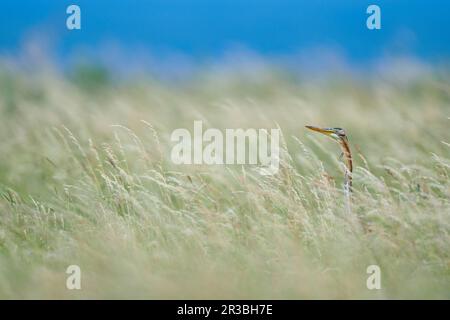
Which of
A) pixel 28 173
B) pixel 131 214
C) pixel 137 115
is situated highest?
pixel 137 115

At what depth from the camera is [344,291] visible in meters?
4.80

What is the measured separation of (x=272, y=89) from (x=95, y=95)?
227 centimetres

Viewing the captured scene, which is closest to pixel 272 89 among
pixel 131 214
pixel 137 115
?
pixel 137 115

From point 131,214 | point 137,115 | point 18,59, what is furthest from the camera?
point 18,59

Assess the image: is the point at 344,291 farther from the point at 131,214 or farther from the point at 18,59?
the point at 18,59

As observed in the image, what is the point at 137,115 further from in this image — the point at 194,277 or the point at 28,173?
the point at 194,277

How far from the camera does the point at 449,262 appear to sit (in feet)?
16.4

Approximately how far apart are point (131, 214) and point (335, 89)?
5198 mm

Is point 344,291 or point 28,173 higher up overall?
point 28,173

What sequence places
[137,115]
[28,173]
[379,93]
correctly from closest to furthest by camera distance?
[28,173], [137,115], [379,93]
